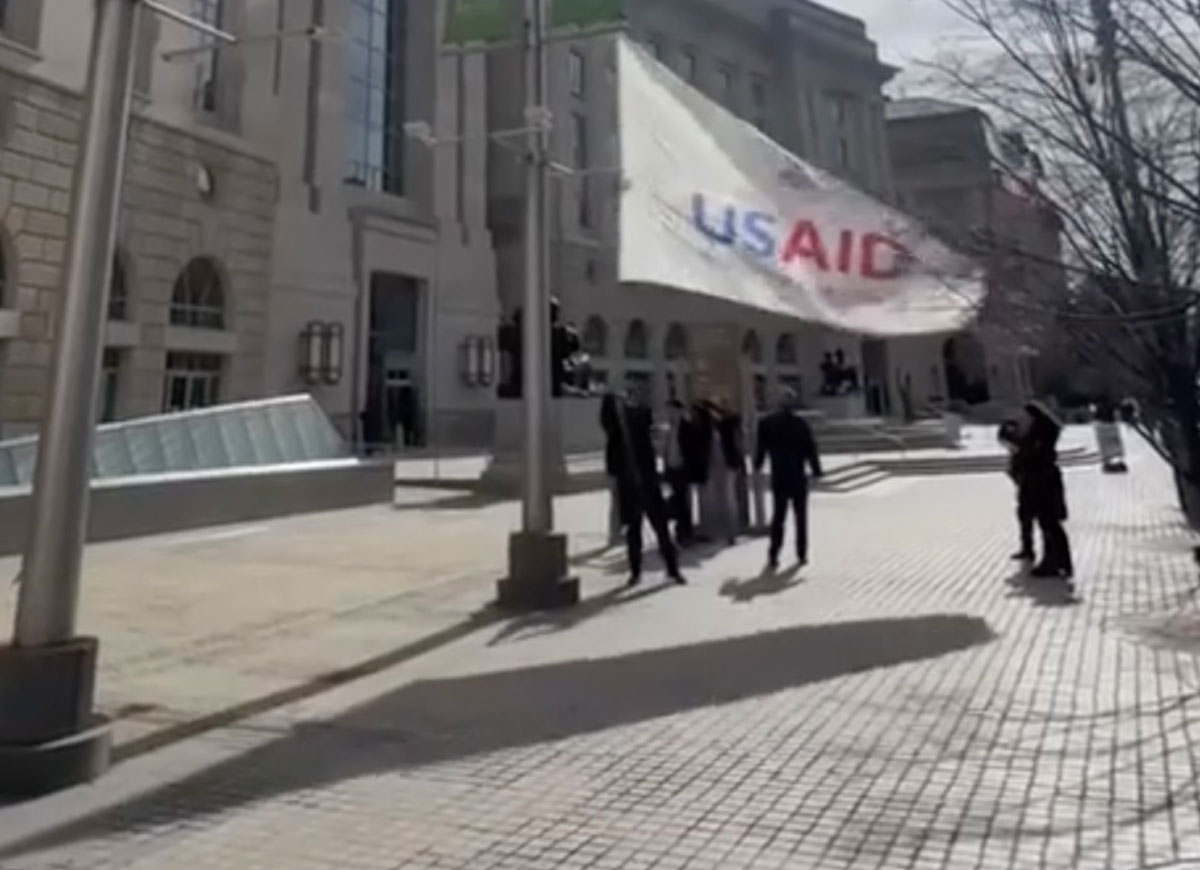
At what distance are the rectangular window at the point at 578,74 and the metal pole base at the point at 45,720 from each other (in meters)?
42.4

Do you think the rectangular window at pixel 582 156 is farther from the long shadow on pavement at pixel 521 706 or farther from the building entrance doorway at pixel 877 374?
the long shadow on pavement at pixel 521 706

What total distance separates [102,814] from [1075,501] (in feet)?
59.7

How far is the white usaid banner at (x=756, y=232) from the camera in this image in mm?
9000

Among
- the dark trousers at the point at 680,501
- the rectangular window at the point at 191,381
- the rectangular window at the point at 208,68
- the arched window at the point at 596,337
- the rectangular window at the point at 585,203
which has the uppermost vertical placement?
the rectangular window at the point at 585,203

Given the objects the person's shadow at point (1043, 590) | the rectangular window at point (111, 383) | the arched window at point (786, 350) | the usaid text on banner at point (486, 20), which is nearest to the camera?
the person's shadow at point (1043, 590)

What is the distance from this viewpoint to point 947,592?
8961 millimetres

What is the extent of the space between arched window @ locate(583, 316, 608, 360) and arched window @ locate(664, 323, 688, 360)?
4.42m

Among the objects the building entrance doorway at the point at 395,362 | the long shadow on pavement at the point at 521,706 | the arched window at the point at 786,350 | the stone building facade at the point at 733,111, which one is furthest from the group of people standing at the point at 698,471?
the arched window at the point at 786,350

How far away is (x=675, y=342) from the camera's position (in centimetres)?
4912

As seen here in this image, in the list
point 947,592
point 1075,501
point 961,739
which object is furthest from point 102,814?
point 1075,501

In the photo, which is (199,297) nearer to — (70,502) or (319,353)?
(319,353)

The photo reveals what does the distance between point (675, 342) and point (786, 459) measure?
3888 cm

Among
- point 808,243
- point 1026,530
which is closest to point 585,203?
point 808,243

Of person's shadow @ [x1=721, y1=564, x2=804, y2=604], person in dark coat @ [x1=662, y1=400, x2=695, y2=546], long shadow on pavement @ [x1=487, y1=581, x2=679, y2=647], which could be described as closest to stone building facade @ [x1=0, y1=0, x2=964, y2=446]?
person in dark coat @ [x1=662, y1=400, x2=695, y2=546]
